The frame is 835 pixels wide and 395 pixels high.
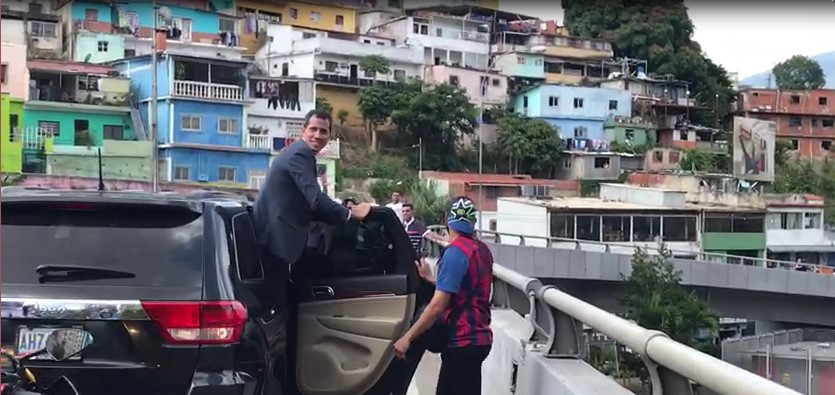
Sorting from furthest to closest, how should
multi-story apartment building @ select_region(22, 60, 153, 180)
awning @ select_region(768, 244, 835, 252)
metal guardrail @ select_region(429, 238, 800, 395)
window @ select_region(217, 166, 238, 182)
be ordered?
1. awning @ select_region(768, 244, 835, 252)
2. window @ select_region(217, 166, 238, 182)
3. multi-story apartment building @ select_region(22, 60, 153, 180)
4. metal guardrail @ select_region(429, 238, 800, 395)

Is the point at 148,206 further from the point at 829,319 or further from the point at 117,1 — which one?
the point at 117,1

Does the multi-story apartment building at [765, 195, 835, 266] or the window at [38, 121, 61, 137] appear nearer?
the window at [38, 121, 61, 137]

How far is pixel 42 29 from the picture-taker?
62750 mm

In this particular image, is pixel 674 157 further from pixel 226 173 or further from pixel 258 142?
pixel 226 173

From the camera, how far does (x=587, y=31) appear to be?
283 feet

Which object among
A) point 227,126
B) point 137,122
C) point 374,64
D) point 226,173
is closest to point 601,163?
point 374,64

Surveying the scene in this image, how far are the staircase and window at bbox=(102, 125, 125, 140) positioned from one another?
28.1 inches

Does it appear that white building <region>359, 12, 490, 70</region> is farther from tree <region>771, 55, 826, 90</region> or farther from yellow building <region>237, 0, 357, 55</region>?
tree <region>771, 55, 826, 90</region>

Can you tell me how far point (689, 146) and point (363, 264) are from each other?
74430 millimetres

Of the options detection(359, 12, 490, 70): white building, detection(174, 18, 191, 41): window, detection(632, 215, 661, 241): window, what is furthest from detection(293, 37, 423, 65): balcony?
detection(632, 215, 661, 241): window

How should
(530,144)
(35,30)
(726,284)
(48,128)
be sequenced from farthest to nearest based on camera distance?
(530,144), (35,30), (48,128), (726,284)

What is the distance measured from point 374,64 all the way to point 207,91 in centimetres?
1609

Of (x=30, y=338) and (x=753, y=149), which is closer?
(x=30, y=338)

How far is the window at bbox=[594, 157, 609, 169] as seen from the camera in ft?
229
